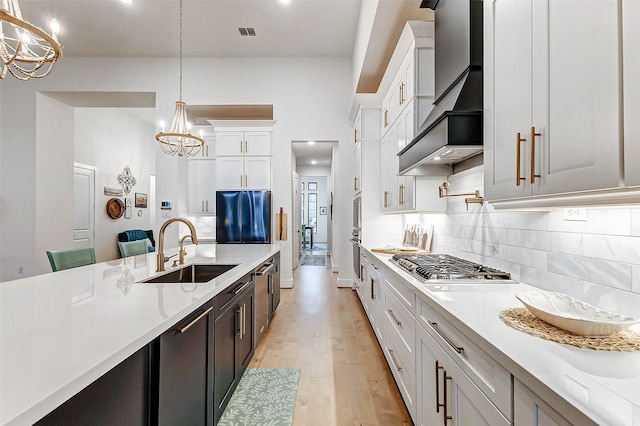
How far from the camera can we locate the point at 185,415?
1.28 meters

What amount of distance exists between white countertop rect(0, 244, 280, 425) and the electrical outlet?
1.63 m

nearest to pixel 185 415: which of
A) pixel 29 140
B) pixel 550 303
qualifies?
pixel 550 303

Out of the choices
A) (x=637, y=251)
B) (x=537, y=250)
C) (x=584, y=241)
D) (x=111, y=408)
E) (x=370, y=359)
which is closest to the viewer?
(x=111, y=408)

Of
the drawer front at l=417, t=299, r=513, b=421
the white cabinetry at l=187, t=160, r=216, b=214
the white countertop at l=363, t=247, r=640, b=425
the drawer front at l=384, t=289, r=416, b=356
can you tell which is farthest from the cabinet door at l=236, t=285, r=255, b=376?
the white cabinetry at l=187, t=160, r=216, b=214

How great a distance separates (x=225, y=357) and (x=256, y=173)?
3.95 m

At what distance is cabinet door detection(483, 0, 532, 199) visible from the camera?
1195 millimetres

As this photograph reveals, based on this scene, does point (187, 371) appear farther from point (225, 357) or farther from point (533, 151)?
point (533, 151)

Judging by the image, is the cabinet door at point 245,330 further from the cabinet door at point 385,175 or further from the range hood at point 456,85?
the cabinet door at point 385,175

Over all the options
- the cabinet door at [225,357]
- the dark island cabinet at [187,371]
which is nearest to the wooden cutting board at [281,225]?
the cabinet door at [225,357]

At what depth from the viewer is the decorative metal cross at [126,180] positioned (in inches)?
312

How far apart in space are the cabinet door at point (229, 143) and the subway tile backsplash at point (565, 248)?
4.08 meters

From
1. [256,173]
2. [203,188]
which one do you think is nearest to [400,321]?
[256,173]

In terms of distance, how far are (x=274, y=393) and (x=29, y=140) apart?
242 inches

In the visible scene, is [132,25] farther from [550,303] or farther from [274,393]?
[550,303]
